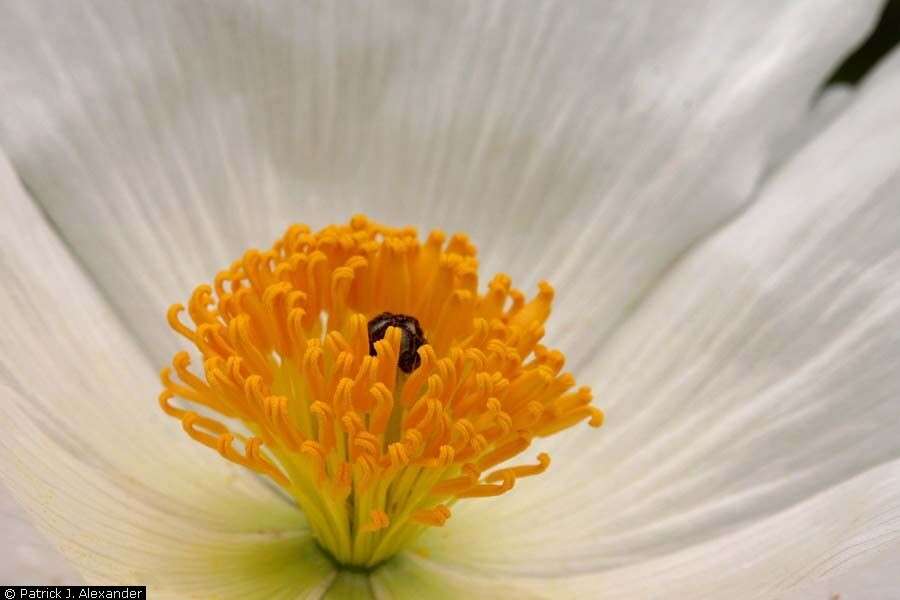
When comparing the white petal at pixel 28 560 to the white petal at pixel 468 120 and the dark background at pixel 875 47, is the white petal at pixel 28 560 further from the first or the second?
the dark background at pixel 875 47

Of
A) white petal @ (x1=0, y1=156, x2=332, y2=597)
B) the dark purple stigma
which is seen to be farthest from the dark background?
white petal @ (x1=0, y1=156, x2=332, y2=597)

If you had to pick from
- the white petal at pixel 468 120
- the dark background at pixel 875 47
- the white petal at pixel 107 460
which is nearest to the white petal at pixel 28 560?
the white petal at pixel 107 460

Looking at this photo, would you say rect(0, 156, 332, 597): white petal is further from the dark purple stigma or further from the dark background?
the dark background

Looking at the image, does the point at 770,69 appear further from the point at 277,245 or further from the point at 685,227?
Answer: the point at 277,245

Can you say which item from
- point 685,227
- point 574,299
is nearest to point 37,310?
point 574,299

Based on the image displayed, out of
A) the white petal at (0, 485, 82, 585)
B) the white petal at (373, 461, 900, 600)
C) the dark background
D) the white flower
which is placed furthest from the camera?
the dark background

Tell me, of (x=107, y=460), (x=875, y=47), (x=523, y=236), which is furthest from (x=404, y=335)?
(x=875, y=47)

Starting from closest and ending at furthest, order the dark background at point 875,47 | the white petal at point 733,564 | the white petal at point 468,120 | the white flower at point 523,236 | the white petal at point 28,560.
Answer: the white petal at point 28,560
the white petal at point 733,564
the white flower at point 523,236
the white petal at point 468,120
the dark background at point 875,47
